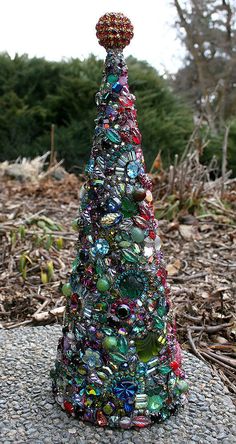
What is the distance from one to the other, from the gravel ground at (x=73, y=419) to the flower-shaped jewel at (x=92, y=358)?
0.23m

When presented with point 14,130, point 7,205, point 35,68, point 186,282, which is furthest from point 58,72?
point 186,282

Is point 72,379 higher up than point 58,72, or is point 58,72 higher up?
point 58,72

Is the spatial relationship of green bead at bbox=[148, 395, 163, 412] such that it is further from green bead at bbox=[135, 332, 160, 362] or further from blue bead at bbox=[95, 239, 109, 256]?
blue bead at bbox=[95, 239, 109, 256]

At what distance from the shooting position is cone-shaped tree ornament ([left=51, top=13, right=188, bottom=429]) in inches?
75.7

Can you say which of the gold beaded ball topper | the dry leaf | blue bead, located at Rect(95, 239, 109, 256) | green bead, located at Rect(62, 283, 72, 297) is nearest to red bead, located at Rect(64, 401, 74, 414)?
green bead, located at Rect(62, 283, 72, 297)

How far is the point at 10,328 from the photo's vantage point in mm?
3154

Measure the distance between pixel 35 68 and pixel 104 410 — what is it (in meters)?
7.49

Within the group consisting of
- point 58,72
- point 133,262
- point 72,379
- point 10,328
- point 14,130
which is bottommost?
point 10,328

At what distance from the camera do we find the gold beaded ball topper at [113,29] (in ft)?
6.26

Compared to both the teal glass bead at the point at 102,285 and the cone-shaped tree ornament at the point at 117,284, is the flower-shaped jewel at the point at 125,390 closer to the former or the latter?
the cone-shaped tree ornament at the point at 117,284

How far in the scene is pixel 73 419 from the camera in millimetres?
2004

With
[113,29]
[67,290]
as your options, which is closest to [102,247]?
[67,290]

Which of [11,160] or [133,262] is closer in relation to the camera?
[133,262]

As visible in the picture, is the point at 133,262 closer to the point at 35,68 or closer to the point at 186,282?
the point at 186,282
